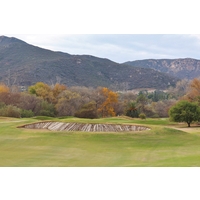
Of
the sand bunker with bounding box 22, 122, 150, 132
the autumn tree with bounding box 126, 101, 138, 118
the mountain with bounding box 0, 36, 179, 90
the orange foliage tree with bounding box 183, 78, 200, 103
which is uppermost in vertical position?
the mountain with bounding box 0, 36, 179, 90

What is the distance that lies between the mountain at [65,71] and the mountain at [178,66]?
20.5m

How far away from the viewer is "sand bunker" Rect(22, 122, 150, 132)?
1316cm

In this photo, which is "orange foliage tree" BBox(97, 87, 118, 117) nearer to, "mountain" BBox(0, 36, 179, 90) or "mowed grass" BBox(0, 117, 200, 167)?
"mountain" BBox(0, 36, 179, 90)

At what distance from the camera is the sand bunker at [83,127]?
1316cm

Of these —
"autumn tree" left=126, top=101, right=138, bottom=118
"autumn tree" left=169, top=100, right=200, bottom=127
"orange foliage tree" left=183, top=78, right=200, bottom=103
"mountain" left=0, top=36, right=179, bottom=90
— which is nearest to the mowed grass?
"autumn tree" left=169, top=100, right=200, bottom=127

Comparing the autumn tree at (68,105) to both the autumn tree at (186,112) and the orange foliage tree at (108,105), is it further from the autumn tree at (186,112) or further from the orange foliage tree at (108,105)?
the autumn tree at (186,112)

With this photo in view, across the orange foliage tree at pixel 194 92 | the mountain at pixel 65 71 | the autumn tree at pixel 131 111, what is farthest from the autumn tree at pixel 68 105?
the mountain at pixel 65 71

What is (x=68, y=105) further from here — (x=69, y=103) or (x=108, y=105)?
(x=108, y=105)

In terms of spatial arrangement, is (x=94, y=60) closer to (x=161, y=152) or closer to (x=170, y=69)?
(x=170, y=69)

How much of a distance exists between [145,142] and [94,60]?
8054cm

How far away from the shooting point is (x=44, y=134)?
11984mm

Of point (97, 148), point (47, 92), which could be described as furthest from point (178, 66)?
point (97, 148)

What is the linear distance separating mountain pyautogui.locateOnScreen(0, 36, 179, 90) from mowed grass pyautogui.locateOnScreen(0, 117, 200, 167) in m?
54.9

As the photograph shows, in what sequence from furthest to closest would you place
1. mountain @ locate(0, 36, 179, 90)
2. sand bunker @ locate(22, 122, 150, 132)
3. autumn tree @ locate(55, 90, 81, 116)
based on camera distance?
1. mountain @ locate(0, 36, 179, 90)
2. autumn tree @ locate(55, 90, 81, 116)
3. sand bunker @ locate(22, 122, 150, 132)
